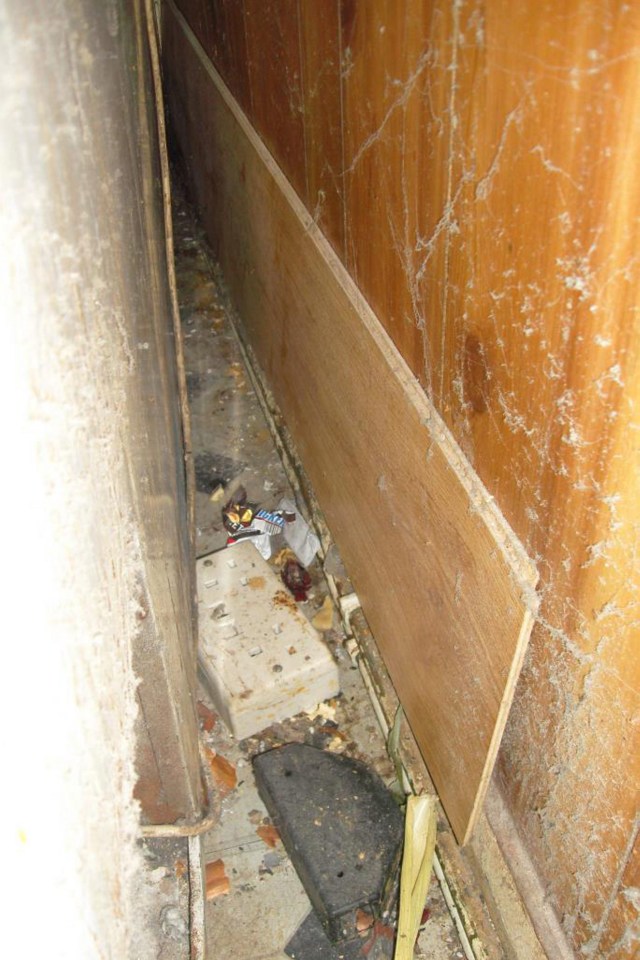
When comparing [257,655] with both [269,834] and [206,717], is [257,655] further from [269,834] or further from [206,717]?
[269,834]

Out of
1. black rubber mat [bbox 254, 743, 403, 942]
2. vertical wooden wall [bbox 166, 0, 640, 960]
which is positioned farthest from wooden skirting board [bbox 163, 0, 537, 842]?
black rubber mat [bbox 254, 743, 403, 942]

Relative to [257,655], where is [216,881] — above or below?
below

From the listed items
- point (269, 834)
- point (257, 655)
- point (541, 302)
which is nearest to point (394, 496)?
point (257, 655)

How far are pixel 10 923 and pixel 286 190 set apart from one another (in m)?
2.13

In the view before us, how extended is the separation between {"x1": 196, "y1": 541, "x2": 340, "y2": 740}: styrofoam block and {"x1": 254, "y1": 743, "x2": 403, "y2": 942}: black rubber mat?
131 millimetres

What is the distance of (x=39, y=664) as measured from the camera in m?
0.51

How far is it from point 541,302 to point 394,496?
78cm

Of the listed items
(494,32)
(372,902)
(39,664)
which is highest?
(494,32)

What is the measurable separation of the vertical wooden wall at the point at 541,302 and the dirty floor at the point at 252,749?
57cm

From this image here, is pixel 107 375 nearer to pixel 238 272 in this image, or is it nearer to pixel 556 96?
pixel 556 96

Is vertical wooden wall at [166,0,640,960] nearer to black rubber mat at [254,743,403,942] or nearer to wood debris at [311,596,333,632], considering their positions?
black rubber mat at [254,743,403,942]

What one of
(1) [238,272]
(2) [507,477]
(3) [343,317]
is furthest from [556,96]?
(1) [238,272]

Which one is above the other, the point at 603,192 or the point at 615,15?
the point at 615,15

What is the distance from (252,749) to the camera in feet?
7.01
